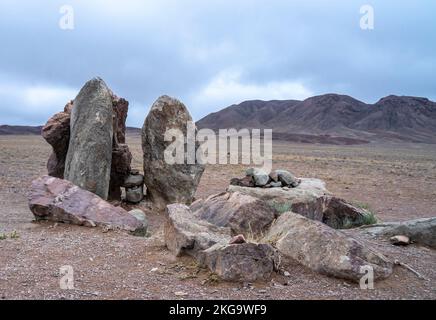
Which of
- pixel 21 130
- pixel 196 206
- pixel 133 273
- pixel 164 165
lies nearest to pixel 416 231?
pixel 196 206

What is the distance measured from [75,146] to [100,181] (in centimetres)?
112

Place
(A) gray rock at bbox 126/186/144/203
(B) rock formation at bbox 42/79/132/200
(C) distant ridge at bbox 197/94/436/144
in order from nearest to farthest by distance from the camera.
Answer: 1. (B) rock formation at bbox 42/79/132/200
2. (A) gray rock at bbox 126/186/144/203
3. (C) distant ridge at bbox 197/94/436/144

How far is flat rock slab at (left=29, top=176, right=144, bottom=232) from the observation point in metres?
9.44

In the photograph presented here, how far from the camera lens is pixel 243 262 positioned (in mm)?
6254

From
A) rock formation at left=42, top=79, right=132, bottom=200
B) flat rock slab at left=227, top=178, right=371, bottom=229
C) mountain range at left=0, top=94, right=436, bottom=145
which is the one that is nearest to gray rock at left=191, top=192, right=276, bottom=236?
flat rock slab at left=227, top=178, right=371, bottom=229

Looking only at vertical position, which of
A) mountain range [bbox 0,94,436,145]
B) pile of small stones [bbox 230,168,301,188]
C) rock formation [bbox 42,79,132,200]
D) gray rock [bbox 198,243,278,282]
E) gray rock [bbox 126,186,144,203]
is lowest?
gray rock [bbox 126,186,144,203]

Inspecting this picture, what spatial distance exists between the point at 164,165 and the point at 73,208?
4.94 meters

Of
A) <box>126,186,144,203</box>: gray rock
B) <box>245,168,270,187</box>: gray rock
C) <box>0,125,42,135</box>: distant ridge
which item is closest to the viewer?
<box>245,168,270,187</box>: gray rock

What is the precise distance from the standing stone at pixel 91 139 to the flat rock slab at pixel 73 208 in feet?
8.01

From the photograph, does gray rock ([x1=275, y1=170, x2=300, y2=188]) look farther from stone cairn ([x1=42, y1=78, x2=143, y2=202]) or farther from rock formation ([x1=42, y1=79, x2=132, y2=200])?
rock formation ([x1=42, y1=79, x2=132, y2=200])

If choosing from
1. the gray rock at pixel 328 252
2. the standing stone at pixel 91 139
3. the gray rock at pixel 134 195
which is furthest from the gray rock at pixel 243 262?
the gray rock at pixel 134 195

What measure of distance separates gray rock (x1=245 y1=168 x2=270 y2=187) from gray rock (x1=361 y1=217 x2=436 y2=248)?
12.7ft
